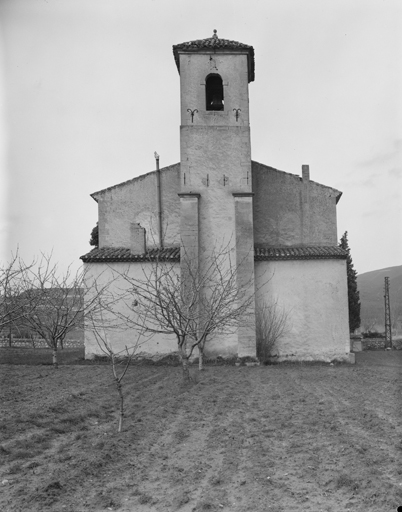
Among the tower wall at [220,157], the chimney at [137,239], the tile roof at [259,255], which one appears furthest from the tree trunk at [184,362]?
the chimney at [137,239]

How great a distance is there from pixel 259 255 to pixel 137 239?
18.9 ft

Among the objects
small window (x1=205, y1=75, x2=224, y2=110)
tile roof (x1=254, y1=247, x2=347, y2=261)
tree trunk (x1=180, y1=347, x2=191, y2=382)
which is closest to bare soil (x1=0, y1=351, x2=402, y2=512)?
tree trunk (x1=180, y1=347, x2=191, y2=382)

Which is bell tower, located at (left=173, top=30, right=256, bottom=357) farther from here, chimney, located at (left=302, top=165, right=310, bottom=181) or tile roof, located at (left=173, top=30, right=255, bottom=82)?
chimney, located at (left=302, top=165, right=310, bottom=181)

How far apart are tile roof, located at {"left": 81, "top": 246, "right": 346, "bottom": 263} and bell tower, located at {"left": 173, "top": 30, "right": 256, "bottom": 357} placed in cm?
120

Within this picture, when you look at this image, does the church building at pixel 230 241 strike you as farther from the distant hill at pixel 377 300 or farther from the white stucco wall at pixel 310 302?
the distant hill at pixel 377 300

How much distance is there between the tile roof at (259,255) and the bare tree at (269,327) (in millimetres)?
2297

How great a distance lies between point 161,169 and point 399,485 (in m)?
20.8

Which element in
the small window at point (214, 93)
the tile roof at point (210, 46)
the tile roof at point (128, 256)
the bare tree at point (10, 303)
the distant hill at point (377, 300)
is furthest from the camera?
the distant hill at point (377, 300)

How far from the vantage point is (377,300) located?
115688mm

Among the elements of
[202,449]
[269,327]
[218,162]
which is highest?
[218,162]

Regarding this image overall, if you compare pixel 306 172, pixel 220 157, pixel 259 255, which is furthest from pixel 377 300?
pixel 220 157

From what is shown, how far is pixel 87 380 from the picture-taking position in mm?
15656

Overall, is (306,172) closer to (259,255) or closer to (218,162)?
(218,162)

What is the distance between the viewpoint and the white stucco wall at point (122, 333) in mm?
21859
